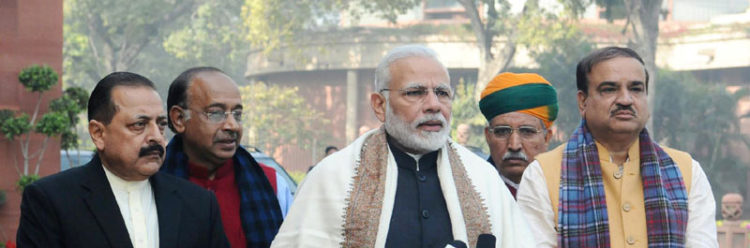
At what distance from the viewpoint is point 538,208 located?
3639mm

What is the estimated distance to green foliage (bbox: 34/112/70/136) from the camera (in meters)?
10.7

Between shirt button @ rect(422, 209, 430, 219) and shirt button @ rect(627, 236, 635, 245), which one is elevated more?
shirt button @ rect(422, 209, 430, 219)

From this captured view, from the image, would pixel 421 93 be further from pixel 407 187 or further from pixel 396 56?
pixel 407 187

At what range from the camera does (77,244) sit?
3.26m

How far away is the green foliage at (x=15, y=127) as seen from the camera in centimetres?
1041

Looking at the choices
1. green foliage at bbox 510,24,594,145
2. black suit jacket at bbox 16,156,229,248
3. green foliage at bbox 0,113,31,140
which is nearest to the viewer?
black suit jacket at bbox 16,156,229,248

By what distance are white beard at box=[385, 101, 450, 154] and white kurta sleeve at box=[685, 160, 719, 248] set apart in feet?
3.23

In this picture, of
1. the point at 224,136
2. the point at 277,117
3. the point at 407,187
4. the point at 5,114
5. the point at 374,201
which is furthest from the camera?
the point at 277,117

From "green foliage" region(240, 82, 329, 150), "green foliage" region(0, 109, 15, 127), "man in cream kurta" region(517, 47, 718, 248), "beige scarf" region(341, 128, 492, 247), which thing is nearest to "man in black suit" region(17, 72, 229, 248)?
"beige scarf" region(341, 128, 492, 247)

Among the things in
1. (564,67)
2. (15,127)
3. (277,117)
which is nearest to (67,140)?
(15,127)

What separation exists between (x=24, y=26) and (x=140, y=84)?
769 centimetres

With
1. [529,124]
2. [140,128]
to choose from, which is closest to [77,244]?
[140,128]

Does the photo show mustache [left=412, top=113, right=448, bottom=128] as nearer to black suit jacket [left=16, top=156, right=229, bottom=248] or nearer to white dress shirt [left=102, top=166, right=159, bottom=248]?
black suit jacket [left=16, top=156, right=229, bottom=248]

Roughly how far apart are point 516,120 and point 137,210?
83.4 inches
